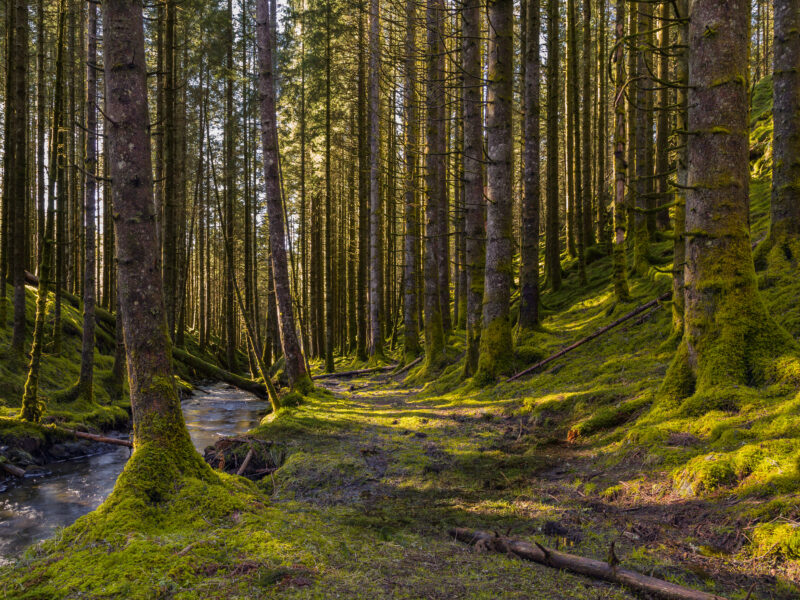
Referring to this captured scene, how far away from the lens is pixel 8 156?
454 inches

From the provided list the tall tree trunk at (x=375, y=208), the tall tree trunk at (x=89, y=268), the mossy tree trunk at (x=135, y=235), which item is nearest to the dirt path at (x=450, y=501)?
the mossy tree trunk at (x=135, y=235)

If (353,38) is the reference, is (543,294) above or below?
below

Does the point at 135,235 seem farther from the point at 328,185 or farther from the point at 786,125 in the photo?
the point at 328,185

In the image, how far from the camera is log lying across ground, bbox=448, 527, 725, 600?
Result: 2428 mm

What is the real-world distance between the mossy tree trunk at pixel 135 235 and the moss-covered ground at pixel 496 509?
19.8 inches

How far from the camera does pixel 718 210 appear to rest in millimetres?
4855

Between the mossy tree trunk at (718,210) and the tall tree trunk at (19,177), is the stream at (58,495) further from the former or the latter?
the mossy tree trunk at (718,210)

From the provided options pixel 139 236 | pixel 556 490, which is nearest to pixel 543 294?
pixel 556 490

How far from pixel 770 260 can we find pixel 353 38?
19.1m

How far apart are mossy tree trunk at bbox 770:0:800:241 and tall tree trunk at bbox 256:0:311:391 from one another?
→ 8384 millimetres

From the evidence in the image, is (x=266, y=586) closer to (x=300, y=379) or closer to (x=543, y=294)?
(x=300, y=379)

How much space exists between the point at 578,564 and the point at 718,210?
3752mm

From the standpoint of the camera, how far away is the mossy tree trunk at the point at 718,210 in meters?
4.67

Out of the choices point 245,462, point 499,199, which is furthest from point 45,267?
point 499,199
